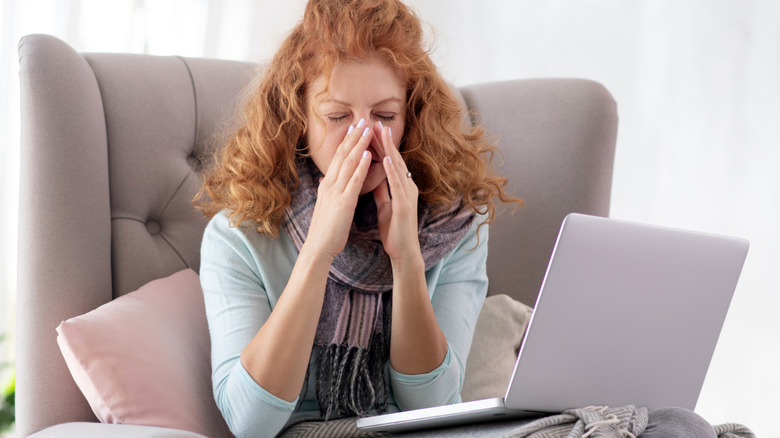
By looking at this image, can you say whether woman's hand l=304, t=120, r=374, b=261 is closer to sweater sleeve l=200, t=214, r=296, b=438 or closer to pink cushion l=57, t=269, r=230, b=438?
sweater sleeve l=200, t=214, r=296, b=438

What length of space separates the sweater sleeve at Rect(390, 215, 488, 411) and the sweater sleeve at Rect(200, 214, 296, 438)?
0.68 feet

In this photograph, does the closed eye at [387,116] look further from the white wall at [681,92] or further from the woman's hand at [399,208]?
the white wall at [681,92]

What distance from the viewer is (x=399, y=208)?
44.3 inches

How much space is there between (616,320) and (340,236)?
417mm

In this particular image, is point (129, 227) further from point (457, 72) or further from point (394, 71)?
point (457, 72)

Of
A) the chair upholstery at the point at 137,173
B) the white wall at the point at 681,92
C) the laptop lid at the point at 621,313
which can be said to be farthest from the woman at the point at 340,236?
the white wall at the point at 681,92

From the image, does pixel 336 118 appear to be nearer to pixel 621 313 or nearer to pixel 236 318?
pixel 236 318

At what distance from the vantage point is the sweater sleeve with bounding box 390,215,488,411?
116 centimetres

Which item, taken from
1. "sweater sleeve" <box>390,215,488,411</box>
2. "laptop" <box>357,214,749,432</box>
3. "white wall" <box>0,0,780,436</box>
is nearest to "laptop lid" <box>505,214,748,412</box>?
"laptop" <box>357,214,749,432</box>

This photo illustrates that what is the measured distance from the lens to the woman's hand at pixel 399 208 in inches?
44.2

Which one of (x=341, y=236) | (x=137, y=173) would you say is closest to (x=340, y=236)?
(x=341, y=236)

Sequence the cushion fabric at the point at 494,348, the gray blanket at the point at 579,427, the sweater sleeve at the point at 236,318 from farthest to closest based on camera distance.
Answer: the cushion fabric at the point at 494,348, the sweater sleeve at the point at 236,318, the gray blanket at the point at 579,427

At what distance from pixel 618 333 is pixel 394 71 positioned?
550 mm

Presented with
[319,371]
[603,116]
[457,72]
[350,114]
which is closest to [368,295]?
[319,371]
